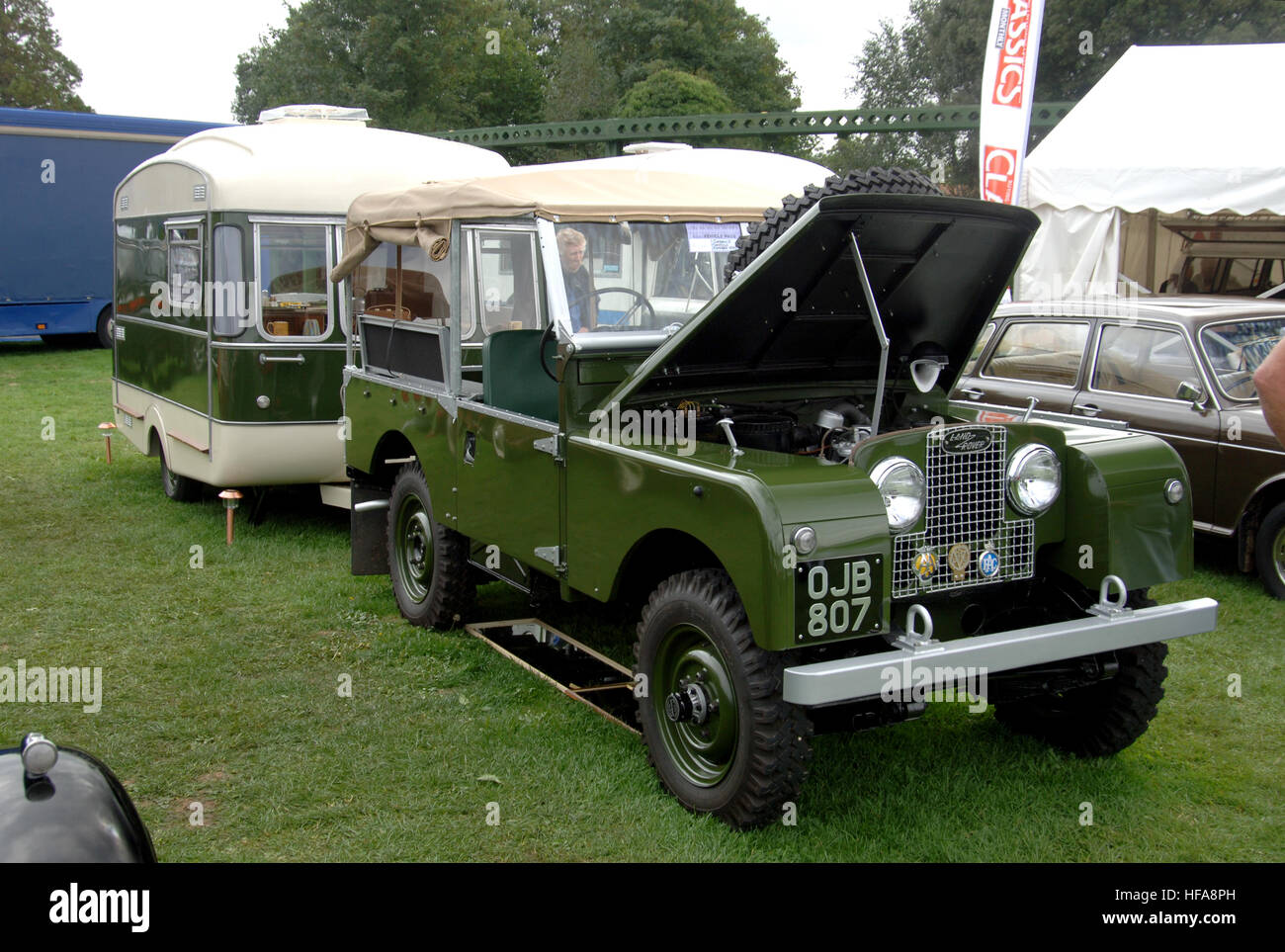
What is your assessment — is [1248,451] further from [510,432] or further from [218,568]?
[218,568]

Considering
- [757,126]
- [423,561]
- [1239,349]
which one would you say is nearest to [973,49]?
[757,126]

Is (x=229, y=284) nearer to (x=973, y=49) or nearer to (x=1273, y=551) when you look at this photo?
(x=1273, y=551)

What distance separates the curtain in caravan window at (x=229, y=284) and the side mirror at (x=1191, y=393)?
21.3 ft

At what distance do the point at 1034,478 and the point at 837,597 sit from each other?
114 centimetres

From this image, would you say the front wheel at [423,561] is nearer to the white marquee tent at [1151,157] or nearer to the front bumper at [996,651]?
the front bumper at [996,651]

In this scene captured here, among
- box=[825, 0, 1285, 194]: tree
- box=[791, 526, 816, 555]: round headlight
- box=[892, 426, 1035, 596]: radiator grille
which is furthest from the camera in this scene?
box=[825, 0, 1285, 194]: tree

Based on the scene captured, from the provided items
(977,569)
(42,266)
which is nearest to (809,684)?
(977,569)

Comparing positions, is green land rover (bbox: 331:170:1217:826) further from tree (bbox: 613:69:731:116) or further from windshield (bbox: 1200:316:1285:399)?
tree (bbox: 613:69:731:116)

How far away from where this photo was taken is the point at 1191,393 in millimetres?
7352

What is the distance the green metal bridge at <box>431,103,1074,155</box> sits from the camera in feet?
56.5

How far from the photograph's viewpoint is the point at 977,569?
14.1 ft

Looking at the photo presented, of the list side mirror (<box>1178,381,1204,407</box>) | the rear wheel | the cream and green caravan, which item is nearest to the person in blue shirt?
the rear wheel

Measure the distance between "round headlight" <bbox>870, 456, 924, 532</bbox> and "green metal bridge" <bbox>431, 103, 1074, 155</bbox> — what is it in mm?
11994

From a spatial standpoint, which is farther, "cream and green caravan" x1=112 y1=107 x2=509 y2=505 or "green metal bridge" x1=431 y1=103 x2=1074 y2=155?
"green metal bridge" x1=431 y1=103 x2=1074 y2=155
